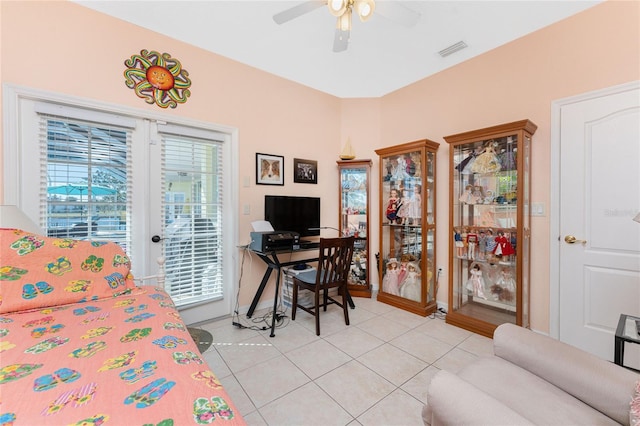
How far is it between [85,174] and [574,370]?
3.38 metres

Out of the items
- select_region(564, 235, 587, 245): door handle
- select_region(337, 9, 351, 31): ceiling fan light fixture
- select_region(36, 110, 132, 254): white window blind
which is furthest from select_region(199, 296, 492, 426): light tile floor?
select_region(337, 9, 351, 31): ceiling fan light fixture

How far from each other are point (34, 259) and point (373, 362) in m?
2.32

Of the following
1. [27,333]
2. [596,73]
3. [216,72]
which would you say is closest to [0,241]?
[27,333]

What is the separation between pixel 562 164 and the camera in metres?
2.28

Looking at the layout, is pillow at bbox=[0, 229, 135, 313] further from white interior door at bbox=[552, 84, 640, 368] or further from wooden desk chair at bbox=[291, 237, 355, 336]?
white interior door at bbox=[552, 84, 640, 368]

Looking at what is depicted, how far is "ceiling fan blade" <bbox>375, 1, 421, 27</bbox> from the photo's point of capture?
1.64 meters

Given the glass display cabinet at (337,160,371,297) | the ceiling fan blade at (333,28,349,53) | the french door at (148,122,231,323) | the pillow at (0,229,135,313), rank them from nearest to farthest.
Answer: the pillow at (0,229,135,313) → the ceiling fan blade at (333,28,349,53) → the french door at (148,122,231,323) → the glass display cabinet at (337,160,371,297)

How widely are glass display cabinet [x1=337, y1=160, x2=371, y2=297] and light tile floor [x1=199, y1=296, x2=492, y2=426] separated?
0.63 metres

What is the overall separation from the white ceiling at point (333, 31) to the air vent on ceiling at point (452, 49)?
47 millimetres

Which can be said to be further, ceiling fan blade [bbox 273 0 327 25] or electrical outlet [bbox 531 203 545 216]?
electrical outlet [bbox 531 203 545 216]

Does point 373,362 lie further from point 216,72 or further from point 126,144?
point 216,72

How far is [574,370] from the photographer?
1093 millimetres

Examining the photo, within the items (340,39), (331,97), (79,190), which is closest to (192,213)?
(79,190)

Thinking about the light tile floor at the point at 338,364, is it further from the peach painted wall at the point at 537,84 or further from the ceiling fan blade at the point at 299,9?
the ceiling fan blade at the point at 299,9
